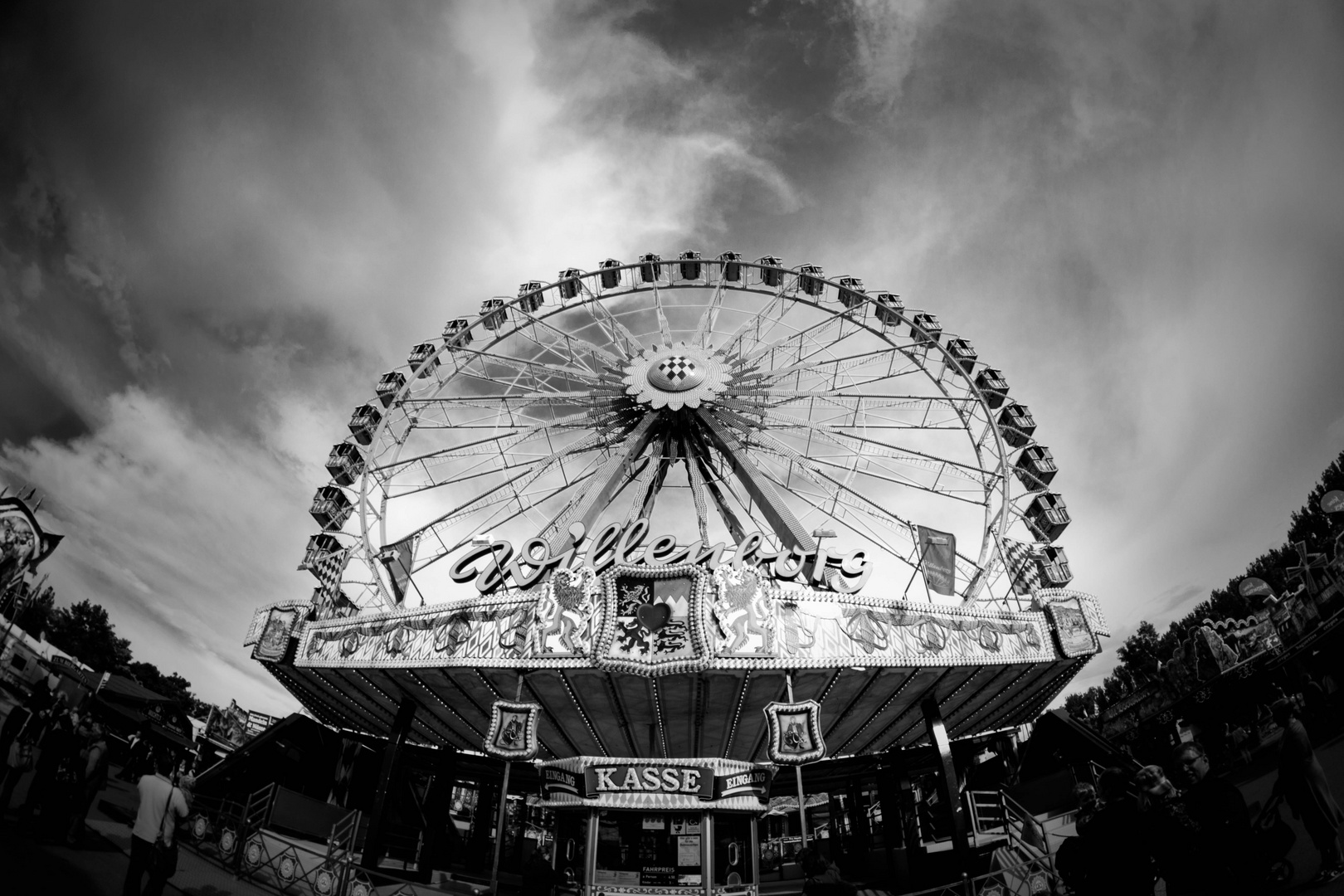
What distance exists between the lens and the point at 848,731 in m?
19.3

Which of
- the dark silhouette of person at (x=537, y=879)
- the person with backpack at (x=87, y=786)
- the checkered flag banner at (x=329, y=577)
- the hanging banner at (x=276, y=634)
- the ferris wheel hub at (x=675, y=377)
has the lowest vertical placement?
the dark silhouette of person at (x=537, y=879)

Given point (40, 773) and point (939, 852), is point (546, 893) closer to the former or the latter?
point (40, 773)

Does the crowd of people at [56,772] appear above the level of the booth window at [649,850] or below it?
above

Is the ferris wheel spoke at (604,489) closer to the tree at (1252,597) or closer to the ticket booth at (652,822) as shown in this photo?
the ticket booth at (652,822)

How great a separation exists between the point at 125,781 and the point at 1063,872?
1009 inches

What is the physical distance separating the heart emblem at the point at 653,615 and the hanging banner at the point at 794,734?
2772 millimetres

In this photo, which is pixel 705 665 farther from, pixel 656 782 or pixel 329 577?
pixel 329 577

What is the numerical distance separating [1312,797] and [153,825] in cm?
1062

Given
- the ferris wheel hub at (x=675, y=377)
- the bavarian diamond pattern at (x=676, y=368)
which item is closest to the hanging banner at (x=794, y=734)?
the ferris wheel hub at (x=675, y=377)

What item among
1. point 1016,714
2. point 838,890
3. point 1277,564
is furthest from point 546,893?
point 1277,564

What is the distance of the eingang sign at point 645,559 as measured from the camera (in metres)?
14.2

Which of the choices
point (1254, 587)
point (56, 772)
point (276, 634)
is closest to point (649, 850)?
point (56, 772)

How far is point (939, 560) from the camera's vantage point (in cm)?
1692

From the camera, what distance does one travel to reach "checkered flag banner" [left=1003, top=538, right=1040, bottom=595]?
16938 mm
